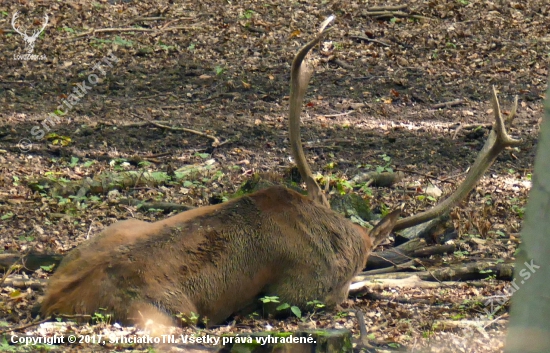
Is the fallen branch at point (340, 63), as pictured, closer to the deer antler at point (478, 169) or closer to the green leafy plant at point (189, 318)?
the deer antler at point (478, 169)

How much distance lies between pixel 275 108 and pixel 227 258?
19.2 ft

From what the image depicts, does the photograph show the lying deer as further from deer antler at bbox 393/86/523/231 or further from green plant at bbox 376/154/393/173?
green plant at bbox 376/154/393/173

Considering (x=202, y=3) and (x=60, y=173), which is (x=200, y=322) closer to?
→ (x=60, y=173)

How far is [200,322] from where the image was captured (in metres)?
4.96

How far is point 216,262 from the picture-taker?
16.4ft

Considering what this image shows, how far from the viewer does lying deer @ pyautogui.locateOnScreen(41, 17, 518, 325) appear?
4633 mm

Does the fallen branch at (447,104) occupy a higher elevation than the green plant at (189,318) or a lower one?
higher

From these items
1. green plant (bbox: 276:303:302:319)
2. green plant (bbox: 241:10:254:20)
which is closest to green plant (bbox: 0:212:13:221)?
green plant (bbox: 276:303:302:319)

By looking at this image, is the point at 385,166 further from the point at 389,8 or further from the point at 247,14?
the point at 247,14

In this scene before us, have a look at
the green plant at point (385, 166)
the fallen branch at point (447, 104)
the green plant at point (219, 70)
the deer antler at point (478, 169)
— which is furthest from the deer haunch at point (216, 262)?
the green plant at point (219, 70)

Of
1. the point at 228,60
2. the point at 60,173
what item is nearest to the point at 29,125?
the point at 60,173

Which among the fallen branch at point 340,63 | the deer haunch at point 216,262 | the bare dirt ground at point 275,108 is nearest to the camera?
the deer haunch at point 216,262

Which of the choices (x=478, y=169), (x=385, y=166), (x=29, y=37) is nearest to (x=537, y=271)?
(x=478, y=169)

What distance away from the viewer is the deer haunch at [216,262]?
4625 mm
